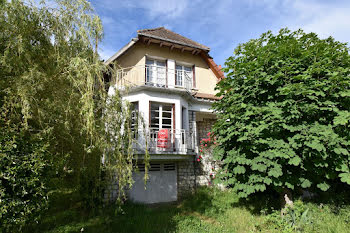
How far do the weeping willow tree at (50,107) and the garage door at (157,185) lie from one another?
4529 mm

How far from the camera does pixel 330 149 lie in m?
5.21

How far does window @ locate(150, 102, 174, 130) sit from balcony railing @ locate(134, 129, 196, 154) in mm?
308

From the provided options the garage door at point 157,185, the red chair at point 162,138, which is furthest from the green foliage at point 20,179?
the garage door at point 157,185

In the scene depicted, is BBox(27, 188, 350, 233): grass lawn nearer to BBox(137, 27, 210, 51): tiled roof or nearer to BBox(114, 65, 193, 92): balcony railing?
BBox(114, 65, 193, 92): balcony railing

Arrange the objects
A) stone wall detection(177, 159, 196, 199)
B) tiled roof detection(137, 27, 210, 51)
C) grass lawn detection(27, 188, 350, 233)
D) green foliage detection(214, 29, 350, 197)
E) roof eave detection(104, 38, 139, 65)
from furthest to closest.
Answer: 1. tiled roof detection(137, 27, 210, 51)
2. roof eave detection(104, 38, 139, 65)
3. stone wall detection(177, 159, 196, 199)
4. grass lawn detection(27, 188, 350, 233)
5. green foliage detection(214, 29, 350, 197)

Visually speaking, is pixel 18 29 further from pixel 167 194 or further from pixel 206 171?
pixel 206 171

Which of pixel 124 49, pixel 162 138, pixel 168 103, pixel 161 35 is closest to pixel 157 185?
pixel 162 138

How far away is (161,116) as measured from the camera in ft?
30.7

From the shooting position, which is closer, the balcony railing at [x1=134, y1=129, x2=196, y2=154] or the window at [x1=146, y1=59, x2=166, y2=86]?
the balcony railing at [x1=134, y1=129, x2=196, y2=154]

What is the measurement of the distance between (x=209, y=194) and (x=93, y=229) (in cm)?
533

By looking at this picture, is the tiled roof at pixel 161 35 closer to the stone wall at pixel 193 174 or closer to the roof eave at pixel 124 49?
the roof eave at pixel 124 49

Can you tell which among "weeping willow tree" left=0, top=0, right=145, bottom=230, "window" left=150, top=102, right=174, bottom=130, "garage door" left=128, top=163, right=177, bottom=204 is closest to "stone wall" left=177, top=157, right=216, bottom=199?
"garage door" left=128, top=163, right=177, bottom=204

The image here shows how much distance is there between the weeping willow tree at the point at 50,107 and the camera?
3.15 meters

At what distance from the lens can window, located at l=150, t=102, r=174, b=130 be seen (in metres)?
9.38
